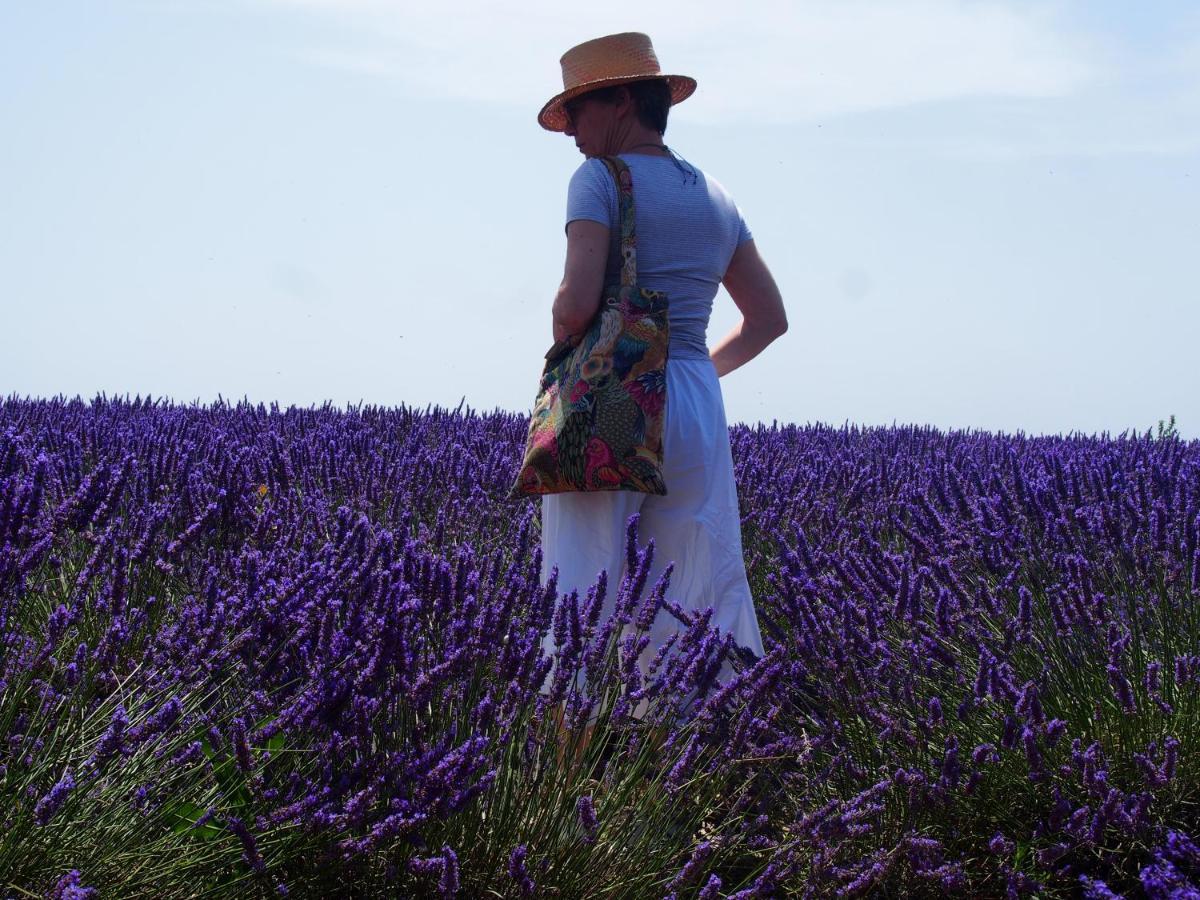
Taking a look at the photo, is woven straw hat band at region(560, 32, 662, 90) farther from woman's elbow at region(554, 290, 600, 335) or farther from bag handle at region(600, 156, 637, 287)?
woman's elbow at region(554, 290, 600, 335)

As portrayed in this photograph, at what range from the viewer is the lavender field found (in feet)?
7.07

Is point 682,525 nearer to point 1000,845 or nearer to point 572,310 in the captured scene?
point 572,310

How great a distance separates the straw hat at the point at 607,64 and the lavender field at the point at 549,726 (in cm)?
127

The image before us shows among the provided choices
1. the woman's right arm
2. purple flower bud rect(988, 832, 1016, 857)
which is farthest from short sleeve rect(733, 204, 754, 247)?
purple flower bud rect(988, 832, 1016, 857)

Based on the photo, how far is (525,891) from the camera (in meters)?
2.05

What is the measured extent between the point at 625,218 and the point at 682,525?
0.84 meters

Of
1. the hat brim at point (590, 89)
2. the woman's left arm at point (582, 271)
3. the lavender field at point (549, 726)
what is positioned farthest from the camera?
the hat brim at point (590, 89)

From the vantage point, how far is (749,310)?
3924 mm

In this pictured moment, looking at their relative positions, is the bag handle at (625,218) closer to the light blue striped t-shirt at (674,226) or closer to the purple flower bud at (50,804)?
the light blue striped t-shirt at (674,226)

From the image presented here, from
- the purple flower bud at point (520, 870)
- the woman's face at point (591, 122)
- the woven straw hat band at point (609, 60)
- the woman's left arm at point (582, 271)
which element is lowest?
the purple flower bud at point (520, 870)

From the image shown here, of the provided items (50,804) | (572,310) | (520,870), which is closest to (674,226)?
(572,310)

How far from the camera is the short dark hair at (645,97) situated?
11.7ft

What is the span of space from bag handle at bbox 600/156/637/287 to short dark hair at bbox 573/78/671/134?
0.82 ft

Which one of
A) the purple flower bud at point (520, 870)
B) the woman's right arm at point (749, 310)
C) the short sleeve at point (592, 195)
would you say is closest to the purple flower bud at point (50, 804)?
the purple flower bud at point (520, 870)
